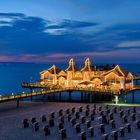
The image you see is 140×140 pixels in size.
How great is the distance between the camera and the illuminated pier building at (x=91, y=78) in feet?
245

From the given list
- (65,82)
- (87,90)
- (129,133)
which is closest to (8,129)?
(129,133)

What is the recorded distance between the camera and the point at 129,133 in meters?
32.0

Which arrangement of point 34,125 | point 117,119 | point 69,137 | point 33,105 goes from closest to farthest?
point 69,137, point 34,125, point 117,119, point 33,105

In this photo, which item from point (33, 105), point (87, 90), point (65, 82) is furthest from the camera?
point (65, 82)

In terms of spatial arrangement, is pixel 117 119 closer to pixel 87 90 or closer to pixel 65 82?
pixel 87 90

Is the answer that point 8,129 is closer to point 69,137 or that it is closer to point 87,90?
point 69,137

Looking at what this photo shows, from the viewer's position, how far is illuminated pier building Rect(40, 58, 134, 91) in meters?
74.8

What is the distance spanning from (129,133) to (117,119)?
24.6 feet

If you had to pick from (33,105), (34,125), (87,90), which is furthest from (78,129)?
(87,90)

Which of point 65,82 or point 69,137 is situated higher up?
point 65,82

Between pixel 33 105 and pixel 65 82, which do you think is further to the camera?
pixel 65 82

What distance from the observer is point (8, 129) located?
113ft

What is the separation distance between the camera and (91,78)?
79.5 metres

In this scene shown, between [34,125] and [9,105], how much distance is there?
24.1m
